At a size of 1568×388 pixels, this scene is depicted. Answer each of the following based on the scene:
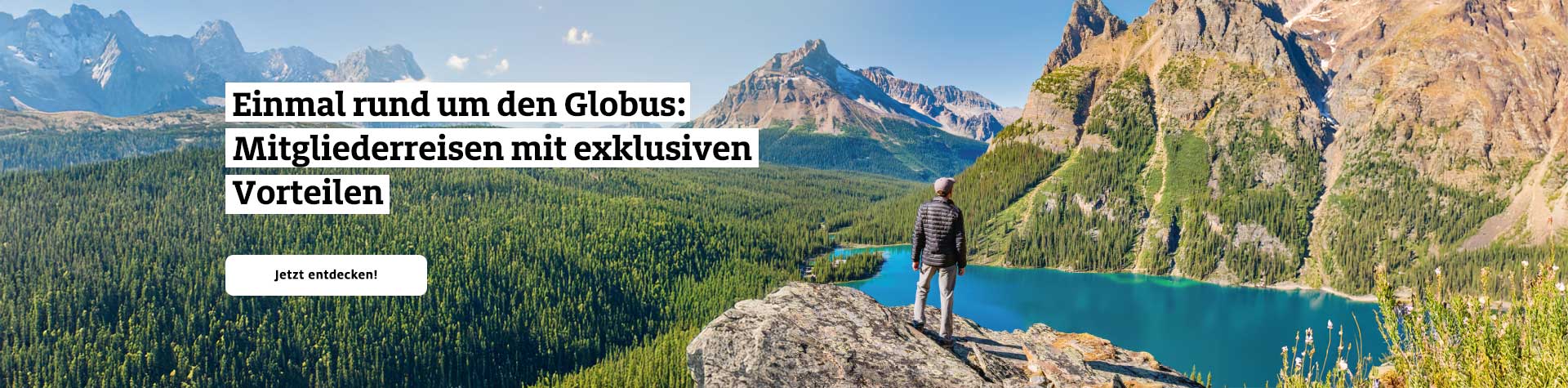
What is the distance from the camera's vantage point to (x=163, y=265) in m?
155

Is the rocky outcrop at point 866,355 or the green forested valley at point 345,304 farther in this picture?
the green forested valley at point 345,304

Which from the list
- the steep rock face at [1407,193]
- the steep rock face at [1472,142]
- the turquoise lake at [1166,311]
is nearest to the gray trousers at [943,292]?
the turquoise lake at [1166,311]

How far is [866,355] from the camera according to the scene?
50.3 ft

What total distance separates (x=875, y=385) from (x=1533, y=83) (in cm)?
25818

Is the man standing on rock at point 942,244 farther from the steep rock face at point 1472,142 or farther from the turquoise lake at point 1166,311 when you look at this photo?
the steep rock face at point 1472,142

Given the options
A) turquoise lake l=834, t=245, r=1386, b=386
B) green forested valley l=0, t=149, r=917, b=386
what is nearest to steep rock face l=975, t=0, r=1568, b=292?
turquoise lake l=834, t=245, r=1386, b=386

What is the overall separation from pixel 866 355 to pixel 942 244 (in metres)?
3.49

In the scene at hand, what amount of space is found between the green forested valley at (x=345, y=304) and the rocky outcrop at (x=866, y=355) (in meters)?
86.1

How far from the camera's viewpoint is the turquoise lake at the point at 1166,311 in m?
111

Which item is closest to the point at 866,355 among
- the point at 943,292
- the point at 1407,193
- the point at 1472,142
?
the point at 943,292

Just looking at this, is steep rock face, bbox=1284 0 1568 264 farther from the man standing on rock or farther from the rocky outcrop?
the man standing on rock

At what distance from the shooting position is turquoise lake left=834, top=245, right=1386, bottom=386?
111312mm

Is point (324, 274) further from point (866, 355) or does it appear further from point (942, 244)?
point (942, 244)

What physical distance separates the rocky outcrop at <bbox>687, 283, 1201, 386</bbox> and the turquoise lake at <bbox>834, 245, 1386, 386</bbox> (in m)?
85.0
